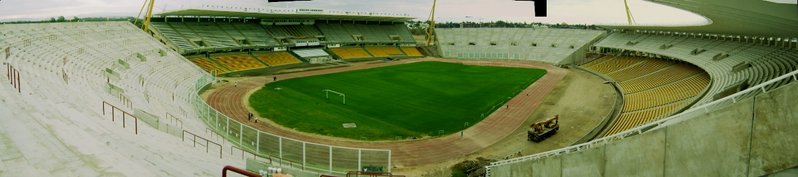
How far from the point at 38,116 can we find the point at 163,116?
6744 mm

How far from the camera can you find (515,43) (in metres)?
70.8

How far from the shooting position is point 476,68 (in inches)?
2216

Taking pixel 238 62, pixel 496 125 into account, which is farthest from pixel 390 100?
pixel 238 62

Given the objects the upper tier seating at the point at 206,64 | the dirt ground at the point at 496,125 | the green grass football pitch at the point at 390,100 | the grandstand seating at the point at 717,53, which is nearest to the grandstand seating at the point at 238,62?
the upper tier seating at the point at 206,64

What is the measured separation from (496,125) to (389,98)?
32.6ft

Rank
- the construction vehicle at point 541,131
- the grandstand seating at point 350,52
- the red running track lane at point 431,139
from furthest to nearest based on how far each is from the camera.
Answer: the grandstand seating at point 350,52, the construction vehicle at point 541,131, the red running track lane at point 431,139

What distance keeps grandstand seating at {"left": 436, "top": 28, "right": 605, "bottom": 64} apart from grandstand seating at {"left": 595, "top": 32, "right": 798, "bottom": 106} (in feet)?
15.6

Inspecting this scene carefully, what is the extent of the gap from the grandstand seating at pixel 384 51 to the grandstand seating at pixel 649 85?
79.3ft

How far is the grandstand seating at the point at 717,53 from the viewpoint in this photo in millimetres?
26016

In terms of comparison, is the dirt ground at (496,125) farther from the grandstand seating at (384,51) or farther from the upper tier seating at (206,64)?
the grandstand seating at (384,51)

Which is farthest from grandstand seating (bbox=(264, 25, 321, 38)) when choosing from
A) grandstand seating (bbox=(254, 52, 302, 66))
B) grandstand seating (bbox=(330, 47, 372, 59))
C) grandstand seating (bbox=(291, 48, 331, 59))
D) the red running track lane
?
the red running track lane

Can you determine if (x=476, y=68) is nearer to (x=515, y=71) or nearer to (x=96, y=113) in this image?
(x=515, y=71)

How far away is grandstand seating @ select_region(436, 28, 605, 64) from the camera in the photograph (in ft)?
215

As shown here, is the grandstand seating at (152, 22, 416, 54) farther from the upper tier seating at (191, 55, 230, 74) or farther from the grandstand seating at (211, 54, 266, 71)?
the grandstand seating at (211, 54, 266, 71)
